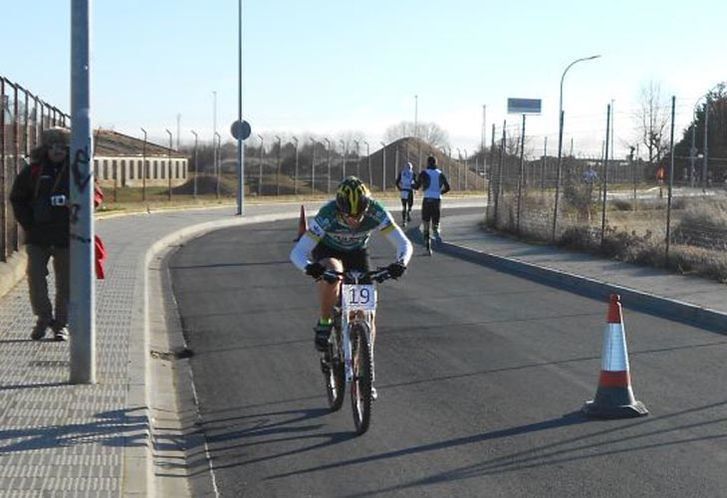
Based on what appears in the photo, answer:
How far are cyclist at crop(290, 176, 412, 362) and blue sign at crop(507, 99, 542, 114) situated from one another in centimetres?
4645

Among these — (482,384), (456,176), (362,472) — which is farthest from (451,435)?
(456,176)

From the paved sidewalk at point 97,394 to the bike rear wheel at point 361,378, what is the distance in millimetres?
1376

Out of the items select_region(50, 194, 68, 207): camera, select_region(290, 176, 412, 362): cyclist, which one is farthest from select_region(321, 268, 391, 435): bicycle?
select_region(50, 194, 68, 207): camera

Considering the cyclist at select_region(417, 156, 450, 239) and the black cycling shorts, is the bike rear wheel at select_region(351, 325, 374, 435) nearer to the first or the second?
the black cycling shorts

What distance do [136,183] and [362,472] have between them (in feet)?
164

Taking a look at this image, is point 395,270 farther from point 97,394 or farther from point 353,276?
point 97,394

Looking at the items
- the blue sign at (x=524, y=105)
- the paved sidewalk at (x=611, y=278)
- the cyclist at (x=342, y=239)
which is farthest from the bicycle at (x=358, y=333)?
the blue sign at (x=524, y=105)

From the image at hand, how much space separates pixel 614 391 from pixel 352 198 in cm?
231

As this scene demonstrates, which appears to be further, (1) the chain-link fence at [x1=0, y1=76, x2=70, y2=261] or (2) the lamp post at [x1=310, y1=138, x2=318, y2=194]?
(2) the lamp post at [x1=310, y1=138, x2=318, y2=194]

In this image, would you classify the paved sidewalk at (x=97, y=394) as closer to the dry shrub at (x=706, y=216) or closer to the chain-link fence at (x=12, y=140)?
the chain-link fence at (x=12, y=140)

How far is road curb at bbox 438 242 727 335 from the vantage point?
493 inches

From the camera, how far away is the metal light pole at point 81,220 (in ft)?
26.2

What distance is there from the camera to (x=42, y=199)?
31.6 ft

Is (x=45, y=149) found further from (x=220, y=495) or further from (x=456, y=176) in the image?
(x=456, y=176)
